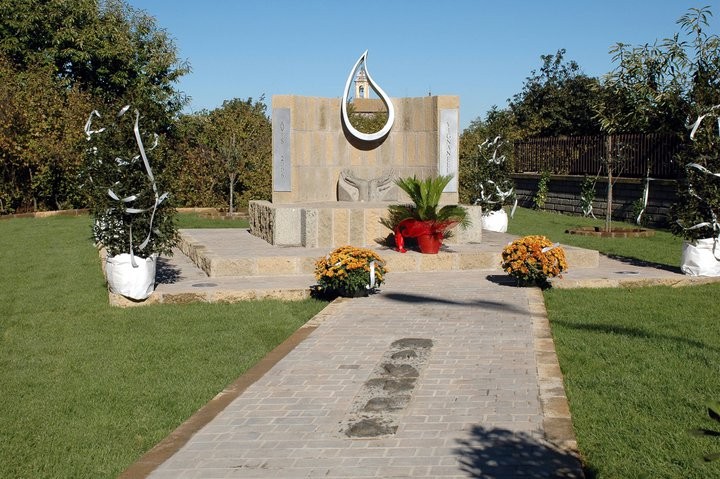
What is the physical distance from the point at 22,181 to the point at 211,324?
19.9 metres

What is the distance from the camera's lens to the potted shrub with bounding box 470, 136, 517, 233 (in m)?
20.2

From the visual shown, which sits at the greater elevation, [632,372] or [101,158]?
[101,158]

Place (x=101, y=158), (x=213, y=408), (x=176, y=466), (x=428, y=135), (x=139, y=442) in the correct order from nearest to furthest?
(x=176, y=466), (x=139, y=442), (x=213, y=408), (x=101, y=158), (x=428, y=135)

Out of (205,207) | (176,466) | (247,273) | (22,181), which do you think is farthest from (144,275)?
(22,181)

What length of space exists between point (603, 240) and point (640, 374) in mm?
12092

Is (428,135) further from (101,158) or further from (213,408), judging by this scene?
(213,408)

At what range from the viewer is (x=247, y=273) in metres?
13.6

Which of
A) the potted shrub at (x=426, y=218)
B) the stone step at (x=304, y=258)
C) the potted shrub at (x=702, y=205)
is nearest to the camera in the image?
the potted shrub at (x=702, y=205)

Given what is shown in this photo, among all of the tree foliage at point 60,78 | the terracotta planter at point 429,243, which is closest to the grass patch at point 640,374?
the terracotta planter at point 429,243

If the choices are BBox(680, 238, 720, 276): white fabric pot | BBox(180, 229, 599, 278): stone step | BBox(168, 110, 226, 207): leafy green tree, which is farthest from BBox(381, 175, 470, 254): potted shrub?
BBox(168, 110, 226, 207): leafy green tree

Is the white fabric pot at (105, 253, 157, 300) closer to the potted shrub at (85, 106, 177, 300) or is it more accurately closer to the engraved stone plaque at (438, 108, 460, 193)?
the potted shrub at (85, 106, 177, 300)

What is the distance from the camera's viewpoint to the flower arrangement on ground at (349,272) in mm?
11430

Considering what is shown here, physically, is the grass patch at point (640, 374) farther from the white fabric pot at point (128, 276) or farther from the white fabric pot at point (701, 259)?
the white fabric pot at point (128, 276)

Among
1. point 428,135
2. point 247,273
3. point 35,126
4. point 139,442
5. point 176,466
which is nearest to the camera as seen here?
point 176,466
